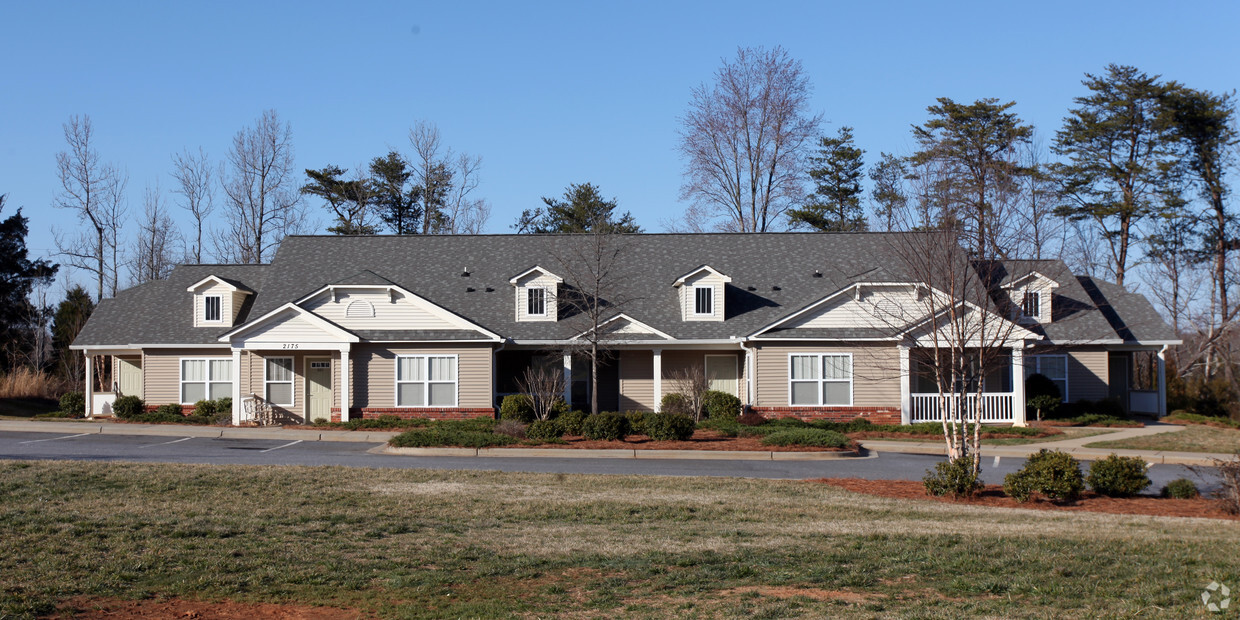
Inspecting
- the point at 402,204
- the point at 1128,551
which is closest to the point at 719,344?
the point at 1128,551

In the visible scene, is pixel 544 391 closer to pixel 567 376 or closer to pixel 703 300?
pixel 567 376

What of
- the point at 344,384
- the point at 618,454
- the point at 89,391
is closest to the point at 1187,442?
the point at 618,454

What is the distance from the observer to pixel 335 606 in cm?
849

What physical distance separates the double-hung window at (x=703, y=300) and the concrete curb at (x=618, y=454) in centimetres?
1022

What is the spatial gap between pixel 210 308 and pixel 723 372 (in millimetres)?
17339

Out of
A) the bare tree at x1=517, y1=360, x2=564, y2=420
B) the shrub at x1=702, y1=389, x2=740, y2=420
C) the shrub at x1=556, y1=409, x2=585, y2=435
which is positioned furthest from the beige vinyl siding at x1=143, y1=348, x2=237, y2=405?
the shrub at x1=702, y1=389, x2=740, y2=420

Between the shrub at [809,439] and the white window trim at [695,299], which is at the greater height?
the white window trim at [695,299]

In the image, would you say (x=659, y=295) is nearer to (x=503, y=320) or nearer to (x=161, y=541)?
(x=503, y=320)

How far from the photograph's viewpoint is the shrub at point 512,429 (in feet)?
79.8

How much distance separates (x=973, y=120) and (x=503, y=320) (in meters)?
30.1

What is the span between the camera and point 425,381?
30.1 metres

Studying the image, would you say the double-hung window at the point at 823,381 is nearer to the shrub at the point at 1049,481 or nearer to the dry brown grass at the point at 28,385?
the shrub at the point at 1049,481

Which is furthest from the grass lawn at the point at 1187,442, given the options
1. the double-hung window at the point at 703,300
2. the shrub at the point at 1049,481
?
the double-hung window at the point at 703,300

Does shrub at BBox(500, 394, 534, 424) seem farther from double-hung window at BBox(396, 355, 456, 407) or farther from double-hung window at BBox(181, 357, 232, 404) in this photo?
double-hung window at BBox(181, 357, 232, 404)
